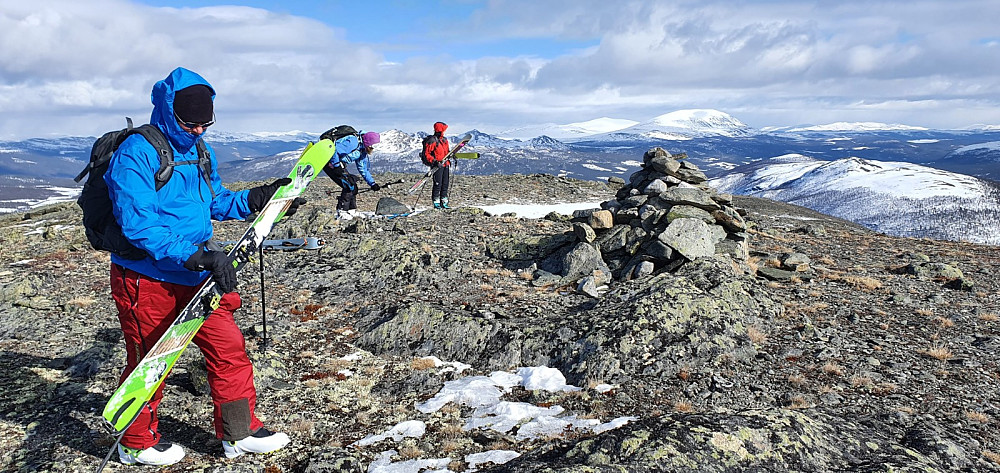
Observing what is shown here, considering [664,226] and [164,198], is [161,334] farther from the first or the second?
[664,226]

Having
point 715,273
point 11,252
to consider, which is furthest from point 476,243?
point 11,252

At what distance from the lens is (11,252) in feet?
68.2

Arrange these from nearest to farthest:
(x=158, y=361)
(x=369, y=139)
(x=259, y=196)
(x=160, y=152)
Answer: (x=160, y=152), (x=158, y=361), (x=259, y=196), (x=369, y=139)

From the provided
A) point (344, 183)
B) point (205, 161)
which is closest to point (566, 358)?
point (205, 161)

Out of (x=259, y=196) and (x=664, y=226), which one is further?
(x=664, y=226)

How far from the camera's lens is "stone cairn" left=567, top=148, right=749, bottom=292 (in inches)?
640

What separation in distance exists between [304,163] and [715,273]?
10301mm

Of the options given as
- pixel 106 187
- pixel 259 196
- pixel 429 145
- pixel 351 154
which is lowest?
pixel 259 196

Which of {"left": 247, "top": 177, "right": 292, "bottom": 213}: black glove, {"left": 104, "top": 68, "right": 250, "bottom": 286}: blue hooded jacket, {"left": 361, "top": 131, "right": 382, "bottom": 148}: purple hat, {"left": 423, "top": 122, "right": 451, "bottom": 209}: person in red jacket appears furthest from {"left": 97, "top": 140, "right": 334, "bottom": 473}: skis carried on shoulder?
{"left": 423, "top": 122, "right": 451, "bottom": 209}: person in red jacket

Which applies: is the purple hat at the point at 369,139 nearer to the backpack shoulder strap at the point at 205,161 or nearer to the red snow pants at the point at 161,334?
the backpack shoulder strap at the point at 205,161

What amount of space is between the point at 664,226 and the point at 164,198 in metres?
14.2

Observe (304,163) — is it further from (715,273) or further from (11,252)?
(11,252)

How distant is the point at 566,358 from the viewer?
36.8ft

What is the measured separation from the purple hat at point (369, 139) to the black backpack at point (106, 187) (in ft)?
51.3
